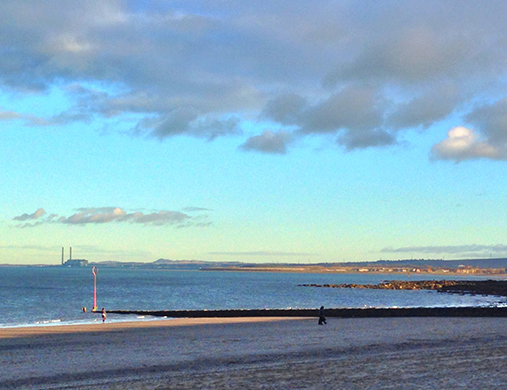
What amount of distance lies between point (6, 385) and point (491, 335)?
24.8 meters

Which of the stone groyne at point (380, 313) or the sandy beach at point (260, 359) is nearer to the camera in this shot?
the sandy beach at point (260, 359)

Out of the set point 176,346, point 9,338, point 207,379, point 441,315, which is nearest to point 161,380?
point 207,379

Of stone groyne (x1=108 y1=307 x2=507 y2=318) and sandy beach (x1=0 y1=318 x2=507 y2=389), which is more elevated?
sandy beach (x1=0 y1=318 x2=507 y2=389)

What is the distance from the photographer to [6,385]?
1736 centimetres

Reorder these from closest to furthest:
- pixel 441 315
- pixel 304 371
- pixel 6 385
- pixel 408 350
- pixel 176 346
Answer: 1. pixel 6 385
2. pixel 304 371
3. pixel 408 350
4. pixel 176 346
5. pixel 441 315

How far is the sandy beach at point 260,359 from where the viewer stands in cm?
1750

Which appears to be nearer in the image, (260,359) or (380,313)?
(260,359)

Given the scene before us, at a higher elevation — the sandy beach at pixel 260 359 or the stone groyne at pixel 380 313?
the sandy beach at pixel 260 359

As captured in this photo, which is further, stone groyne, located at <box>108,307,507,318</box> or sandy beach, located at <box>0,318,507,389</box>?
stone groyne, located at <box>108,307,507,318</box>

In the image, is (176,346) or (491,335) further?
(491,335)

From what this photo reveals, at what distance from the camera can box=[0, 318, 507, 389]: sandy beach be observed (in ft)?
57.4

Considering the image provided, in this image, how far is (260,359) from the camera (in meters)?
22.6

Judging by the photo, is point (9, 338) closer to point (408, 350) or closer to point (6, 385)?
point (6, 385)

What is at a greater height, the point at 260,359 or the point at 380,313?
the point at 260,359
